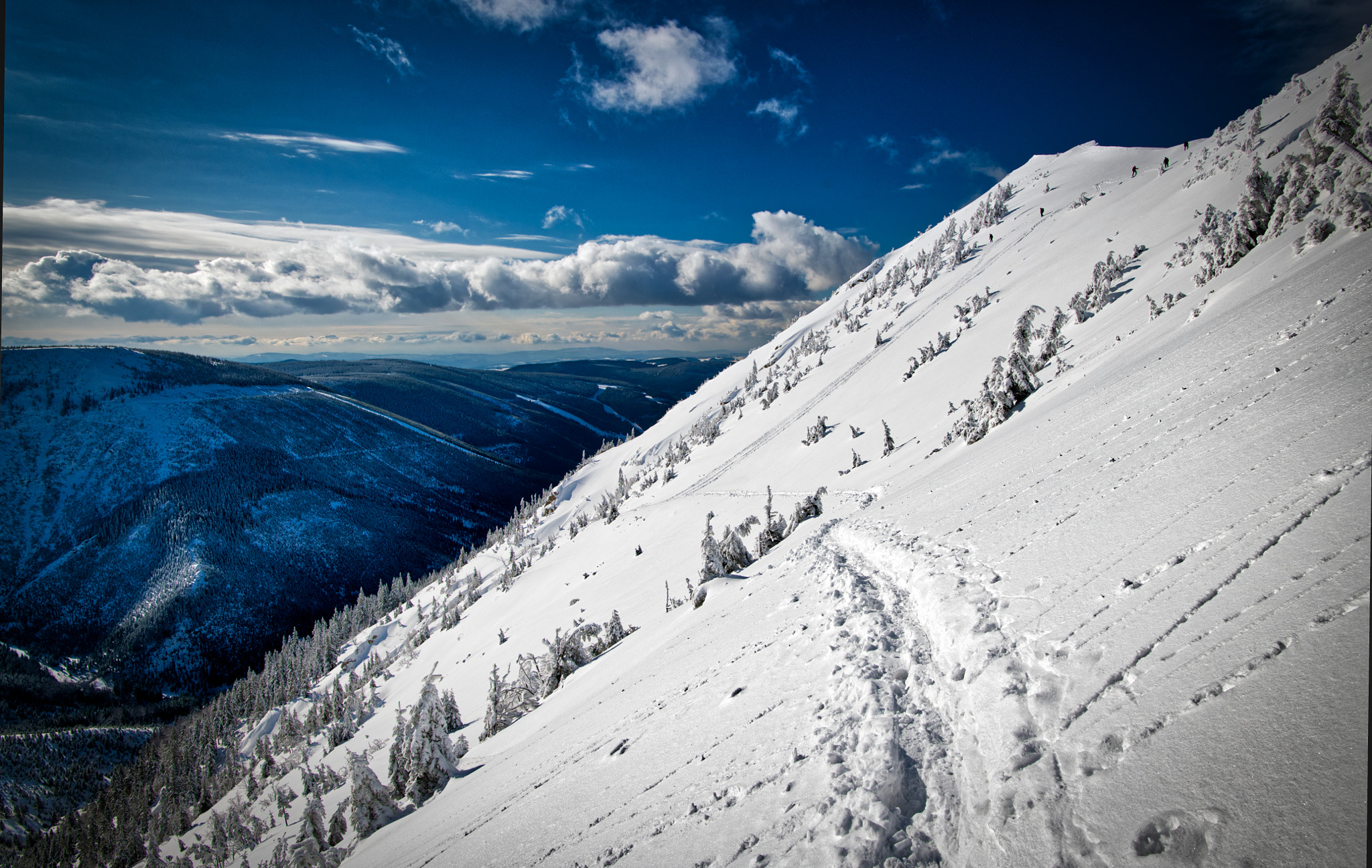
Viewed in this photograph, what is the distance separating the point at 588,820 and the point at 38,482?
30275 cm

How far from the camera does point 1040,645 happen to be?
23.5 ft

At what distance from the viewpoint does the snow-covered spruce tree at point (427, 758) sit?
1733 centimetres

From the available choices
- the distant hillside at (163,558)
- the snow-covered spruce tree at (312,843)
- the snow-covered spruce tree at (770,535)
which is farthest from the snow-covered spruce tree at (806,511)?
the distant hillside at (163,558)

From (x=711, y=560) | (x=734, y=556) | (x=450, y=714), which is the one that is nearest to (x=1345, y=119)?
(x=734, y=556)

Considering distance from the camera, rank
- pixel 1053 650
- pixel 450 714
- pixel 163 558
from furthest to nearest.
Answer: pixel 163 558 → pixel 450 714 → pixel 1053 650

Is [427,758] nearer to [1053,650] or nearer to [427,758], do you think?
[427,758]

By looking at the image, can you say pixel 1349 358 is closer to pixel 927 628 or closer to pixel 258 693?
pixel 927 628

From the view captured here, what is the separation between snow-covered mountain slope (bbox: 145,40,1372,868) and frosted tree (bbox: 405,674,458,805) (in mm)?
1133

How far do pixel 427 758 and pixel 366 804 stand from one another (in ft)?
9.32

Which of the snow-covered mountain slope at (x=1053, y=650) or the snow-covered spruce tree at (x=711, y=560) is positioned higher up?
the snow-covered mountain slope at (x=1053, y=650)

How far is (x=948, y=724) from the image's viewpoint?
22.5 ft

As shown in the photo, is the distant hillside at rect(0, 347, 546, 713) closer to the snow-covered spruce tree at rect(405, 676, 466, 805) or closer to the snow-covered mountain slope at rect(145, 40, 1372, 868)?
the snow-covered mountain slope at rect(145, 40, 1372, 868)

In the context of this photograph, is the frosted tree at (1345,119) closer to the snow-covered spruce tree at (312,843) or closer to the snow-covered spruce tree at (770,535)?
the snow-covered spruce tree at (770,535)

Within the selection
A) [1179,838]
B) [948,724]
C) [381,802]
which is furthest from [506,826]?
[381,802]
